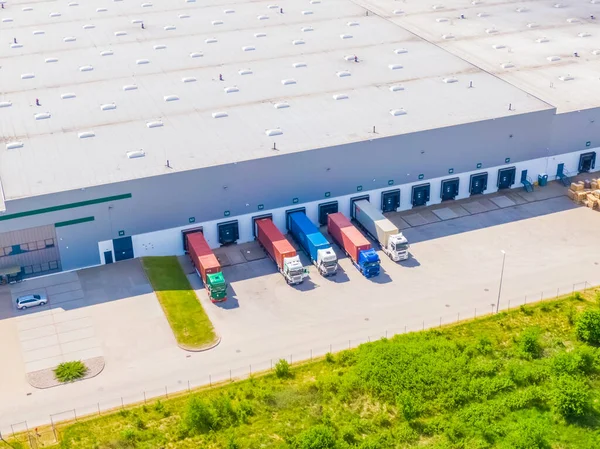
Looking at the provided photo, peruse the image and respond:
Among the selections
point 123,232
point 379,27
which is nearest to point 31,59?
point 123,232

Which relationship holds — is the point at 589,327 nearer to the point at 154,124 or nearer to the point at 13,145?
the point at 154,124

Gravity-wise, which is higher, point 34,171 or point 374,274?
point 34,171

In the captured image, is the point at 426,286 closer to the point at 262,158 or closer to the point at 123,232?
the point at 262,158

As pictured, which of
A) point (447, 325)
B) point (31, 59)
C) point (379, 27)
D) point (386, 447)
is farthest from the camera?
point (379, 27)

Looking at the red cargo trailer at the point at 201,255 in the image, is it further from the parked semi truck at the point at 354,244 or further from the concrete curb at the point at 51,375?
the concrete curb at the point at 51,375

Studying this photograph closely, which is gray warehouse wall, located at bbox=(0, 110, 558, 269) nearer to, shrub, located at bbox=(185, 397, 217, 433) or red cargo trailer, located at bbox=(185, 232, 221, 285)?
red cargo trailer, located at bbox=(185, 232, 221, 285)

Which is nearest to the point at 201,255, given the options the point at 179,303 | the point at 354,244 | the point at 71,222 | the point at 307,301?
the point at 179,303
